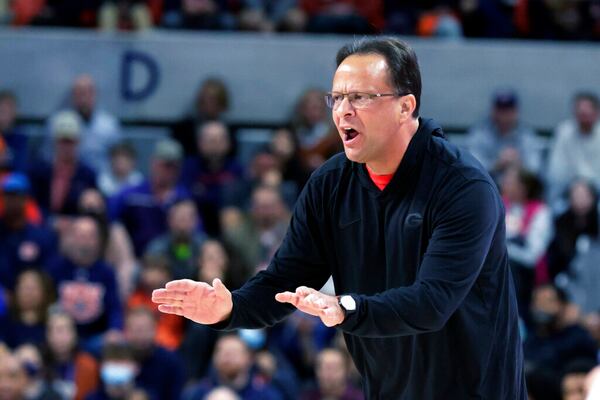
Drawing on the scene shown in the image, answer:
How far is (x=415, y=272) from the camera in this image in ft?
13.4

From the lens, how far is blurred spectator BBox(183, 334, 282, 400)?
8797 mm

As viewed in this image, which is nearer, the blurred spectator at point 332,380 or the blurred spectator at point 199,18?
the blurred spectator at point 332,380

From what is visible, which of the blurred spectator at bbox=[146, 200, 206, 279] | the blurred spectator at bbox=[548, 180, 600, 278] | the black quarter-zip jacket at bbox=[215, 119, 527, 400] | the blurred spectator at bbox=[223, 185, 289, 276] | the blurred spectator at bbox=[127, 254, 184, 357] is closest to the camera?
the black quarter-zip jacket at bbox=[215, 119, 527, 400]

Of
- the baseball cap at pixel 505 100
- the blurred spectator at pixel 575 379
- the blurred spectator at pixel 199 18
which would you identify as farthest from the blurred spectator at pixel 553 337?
the blurred spectator at pixel 199 18

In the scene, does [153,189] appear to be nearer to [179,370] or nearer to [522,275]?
[179,370]

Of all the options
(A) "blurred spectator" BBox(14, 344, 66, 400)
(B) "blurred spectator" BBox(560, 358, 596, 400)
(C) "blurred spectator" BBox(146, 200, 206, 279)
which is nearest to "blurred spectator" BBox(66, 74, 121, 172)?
(C) "blurred spectator" BBox(146, 200, 206, 279)

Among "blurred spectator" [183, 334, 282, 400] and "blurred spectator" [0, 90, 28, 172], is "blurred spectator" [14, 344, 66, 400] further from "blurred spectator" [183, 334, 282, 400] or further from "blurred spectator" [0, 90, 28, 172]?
"blurred spectator" [0, 90, 28, 172]

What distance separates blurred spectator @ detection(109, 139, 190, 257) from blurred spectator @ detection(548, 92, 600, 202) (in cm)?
337

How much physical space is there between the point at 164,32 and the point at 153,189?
8.50ft

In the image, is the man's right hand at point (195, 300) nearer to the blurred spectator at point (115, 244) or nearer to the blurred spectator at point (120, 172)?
the blurred spectator at point (115, 244)

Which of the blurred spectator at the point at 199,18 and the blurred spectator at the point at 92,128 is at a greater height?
the blurred spectator at the point at 199,18

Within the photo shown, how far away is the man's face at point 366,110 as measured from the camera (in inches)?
157

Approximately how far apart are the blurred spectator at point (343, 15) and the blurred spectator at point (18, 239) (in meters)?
3.98

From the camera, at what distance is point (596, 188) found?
1098 cm
